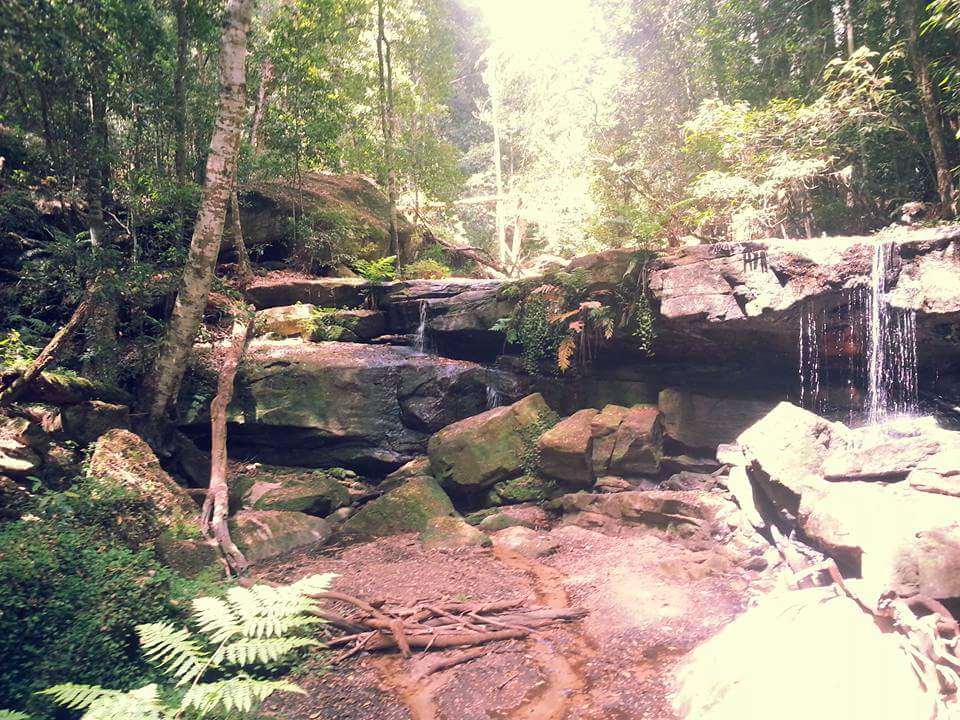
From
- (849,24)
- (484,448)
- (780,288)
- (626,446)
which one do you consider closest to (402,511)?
(484,448)

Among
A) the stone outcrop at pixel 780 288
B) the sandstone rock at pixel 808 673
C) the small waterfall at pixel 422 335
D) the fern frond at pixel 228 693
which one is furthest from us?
the small waterfall at pixel 422 335

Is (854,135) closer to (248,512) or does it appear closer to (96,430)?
(248,512)

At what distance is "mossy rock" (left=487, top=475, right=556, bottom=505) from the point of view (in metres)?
8.31

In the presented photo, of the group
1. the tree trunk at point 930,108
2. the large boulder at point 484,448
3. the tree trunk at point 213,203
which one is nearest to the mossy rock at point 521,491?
the large boulder at point 484,448

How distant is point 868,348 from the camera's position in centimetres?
778

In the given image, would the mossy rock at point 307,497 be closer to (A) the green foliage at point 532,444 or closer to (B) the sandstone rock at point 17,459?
(B) the sandstone rock at point 17,459

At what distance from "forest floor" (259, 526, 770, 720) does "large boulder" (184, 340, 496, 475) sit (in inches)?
100

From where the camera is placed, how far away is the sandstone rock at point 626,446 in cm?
831

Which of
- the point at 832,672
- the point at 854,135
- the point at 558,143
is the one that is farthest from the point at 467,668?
Answer: the point at 558,143

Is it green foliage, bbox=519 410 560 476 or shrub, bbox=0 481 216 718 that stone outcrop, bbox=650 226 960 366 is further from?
shrub, bbox=0 481 216 718

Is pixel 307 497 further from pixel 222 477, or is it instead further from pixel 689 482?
pixel 689 482

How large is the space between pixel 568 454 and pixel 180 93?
8542mm

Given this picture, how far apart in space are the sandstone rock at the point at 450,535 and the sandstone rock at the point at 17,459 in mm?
4242

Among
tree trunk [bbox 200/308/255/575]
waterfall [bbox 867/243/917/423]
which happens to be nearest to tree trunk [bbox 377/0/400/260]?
tree trunk [bbox 200/308/255/575]
